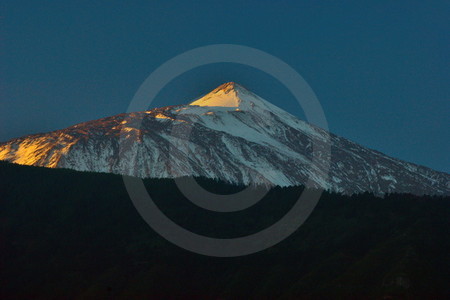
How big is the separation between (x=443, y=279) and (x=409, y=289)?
43.1ft

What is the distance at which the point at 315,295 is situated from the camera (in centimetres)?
19050

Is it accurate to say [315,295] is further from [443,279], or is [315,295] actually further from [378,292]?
[443,279]

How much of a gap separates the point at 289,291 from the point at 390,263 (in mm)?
25126

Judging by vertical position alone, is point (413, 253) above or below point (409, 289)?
above

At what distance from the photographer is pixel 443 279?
187750 mm

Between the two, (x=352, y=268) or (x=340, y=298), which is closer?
(x=340, y=298)

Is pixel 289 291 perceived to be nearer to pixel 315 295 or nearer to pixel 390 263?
pixel 315 295

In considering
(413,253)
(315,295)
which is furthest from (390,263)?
(315,295)

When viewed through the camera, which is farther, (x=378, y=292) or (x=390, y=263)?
(x=390, y=263)

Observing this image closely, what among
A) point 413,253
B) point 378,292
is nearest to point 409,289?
point 378,292

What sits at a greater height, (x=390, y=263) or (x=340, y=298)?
(x=390, y=263)

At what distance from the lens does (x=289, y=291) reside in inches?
7830

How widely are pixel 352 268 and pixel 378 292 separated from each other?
1995 centimetres

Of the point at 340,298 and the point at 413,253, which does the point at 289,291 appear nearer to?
the point at 340,298
